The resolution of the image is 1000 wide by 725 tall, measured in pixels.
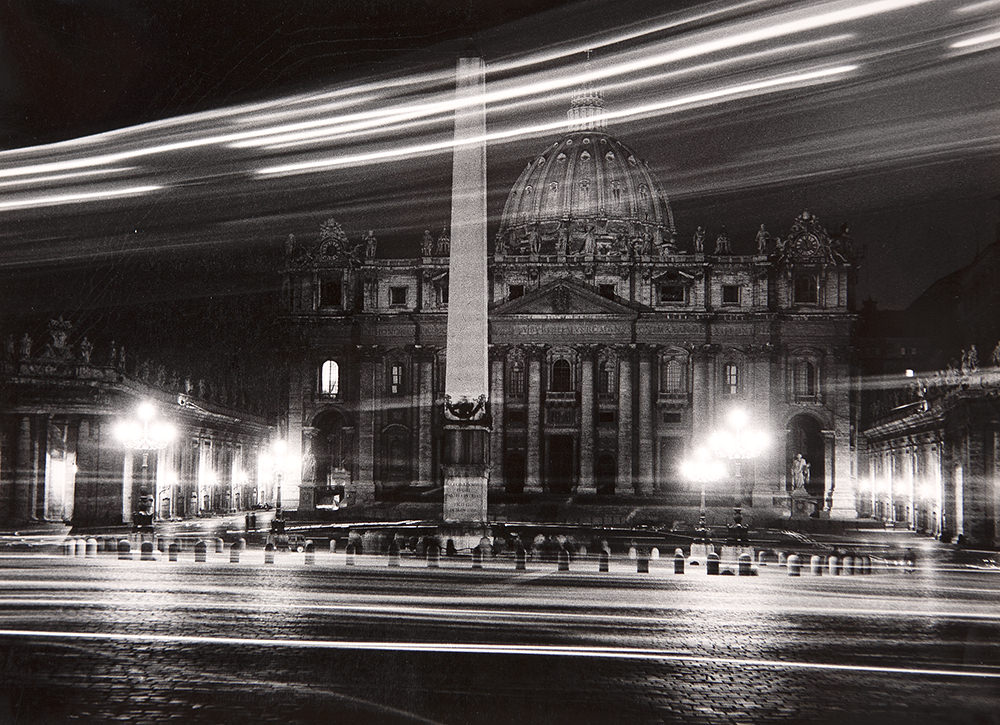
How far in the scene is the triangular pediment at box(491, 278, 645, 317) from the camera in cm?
6066

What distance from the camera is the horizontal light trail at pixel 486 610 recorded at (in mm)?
14125

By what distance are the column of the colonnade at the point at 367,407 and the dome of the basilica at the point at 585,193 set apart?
67.7 feet

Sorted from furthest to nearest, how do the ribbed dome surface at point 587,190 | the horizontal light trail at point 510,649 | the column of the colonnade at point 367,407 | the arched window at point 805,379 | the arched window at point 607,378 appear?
the ribbed dome surface at point 587,190
the arched window at point 607,378
the column of the colonnade at point 367,407
the arched window at point 805,379
the horizontal light trail at point 510,649

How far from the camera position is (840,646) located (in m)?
12.8

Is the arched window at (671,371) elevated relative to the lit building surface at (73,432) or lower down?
elevated

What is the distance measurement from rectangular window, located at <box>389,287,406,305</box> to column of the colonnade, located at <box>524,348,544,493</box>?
24.5 ft

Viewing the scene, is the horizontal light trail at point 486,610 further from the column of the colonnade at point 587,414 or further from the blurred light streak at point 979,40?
the column of the colonnade at point 587,414

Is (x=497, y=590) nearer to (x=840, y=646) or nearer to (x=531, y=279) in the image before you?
(x=840, y=646)

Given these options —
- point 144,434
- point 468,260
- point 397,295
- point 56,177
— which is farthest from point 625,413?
point 56,177

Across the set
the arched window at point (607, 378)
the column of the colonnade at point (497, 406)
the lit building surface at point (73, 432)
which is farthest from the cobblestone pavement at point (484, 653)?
the arched window at point (607, 378)

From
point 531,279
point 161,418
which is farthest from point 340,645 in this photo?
point 531,279

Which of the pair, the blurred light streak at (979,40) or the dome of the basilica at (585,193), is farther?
the dome of the basilica at (585,193)

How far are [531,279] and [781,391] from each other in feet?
49.0

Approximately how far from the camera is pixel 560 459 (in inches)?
2486
